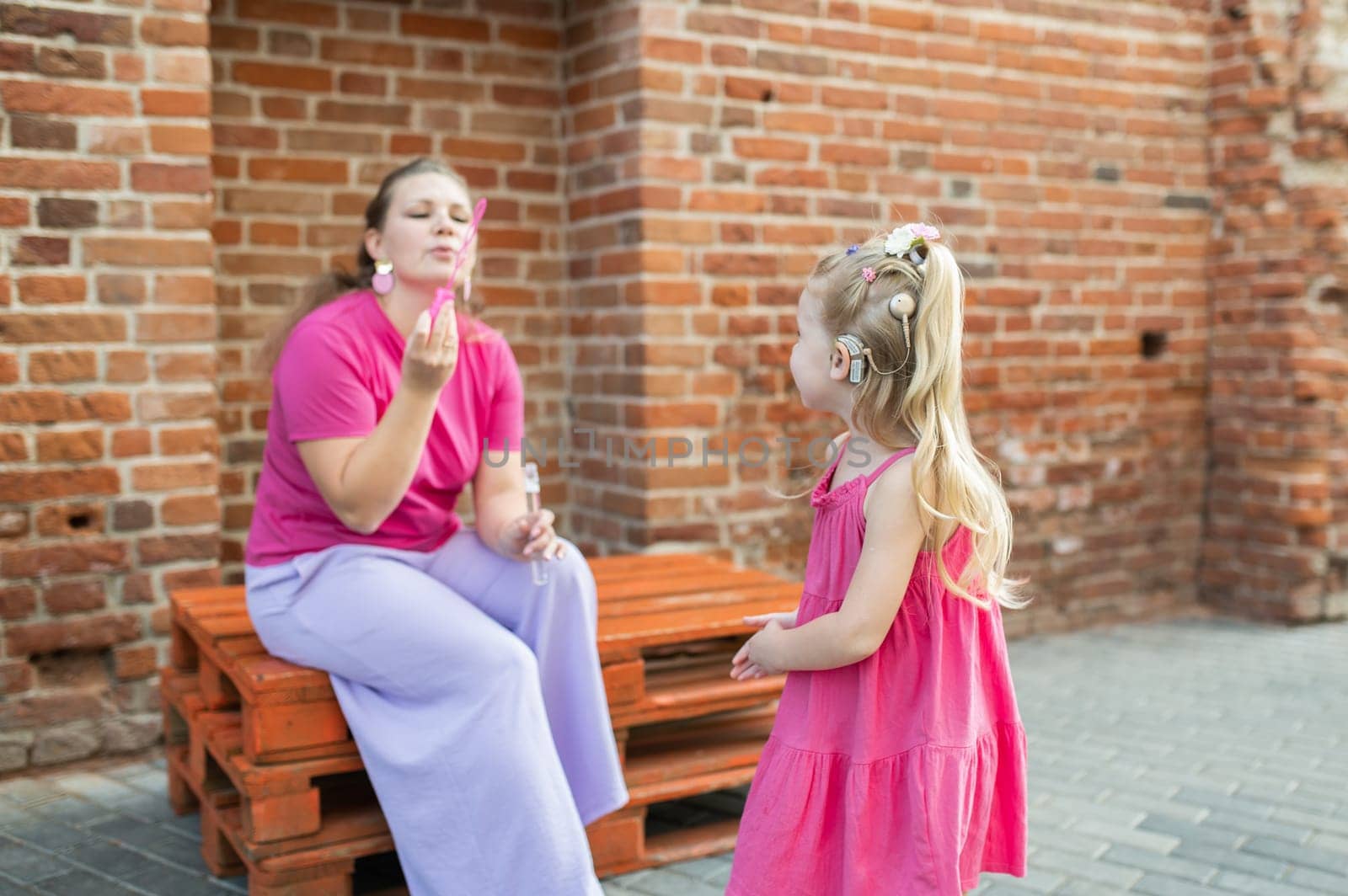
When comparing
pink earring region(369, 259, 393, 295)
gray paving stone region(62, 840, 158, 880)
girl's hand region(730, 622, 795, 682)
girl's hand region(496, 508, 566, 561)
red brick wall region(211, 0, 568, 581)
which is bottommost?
gray paving stone region(62, 840, 158, 880)

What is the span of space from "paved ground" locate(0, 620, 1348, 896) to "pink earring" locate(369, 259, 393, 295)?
124cm

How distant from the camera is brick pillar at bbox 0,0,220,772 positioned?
10.6 ft

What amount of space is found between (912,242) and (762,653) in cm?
63

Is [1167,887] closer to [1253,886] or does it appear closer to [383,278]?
[1253,886]

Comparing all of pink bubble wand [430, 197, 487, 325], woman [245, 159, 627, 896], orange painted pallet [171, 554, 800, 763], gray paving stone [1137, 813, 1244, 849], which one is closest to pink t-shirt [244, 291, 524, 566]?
woman [245, 159, 627, 896]

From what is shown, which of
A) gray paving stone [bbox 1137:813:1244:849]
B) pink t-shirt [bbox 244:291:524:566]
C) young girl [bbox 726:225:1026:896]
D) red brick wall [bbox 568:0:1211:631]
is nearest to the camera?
young girl [bbox 726:225:1026:896]

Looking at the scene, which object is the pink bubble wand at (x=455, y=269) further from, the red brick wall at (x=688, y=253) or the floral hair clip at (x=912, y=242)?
the red brick wall at (x=688, y=253)

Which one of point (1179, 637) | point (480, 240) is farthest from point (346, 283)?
point (1179, 637)

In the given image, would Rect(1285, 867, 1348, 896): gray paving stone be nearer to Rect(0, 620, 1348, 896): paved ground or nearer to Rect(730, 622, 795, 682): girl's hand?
Rect(0, 620, 1348, 896): paved ground

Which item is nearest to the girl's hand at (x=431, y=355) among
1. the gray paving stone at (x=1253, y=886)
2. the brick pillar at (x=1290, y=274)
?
the gray paving stone at (x=1253, y=886)

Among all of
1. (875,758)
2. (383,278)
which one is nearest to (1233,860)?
(875,758)

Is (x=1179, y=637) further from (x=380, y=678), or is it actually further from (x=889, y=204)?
(x=380, y=678)

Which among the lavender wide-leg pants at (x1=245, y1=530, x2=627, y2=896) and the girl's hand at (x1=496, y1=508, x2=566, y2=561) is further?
the girl's hand at (x1=496, y1=508, x2=566, y2=561)

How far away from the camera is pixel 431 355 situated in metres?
2.37
